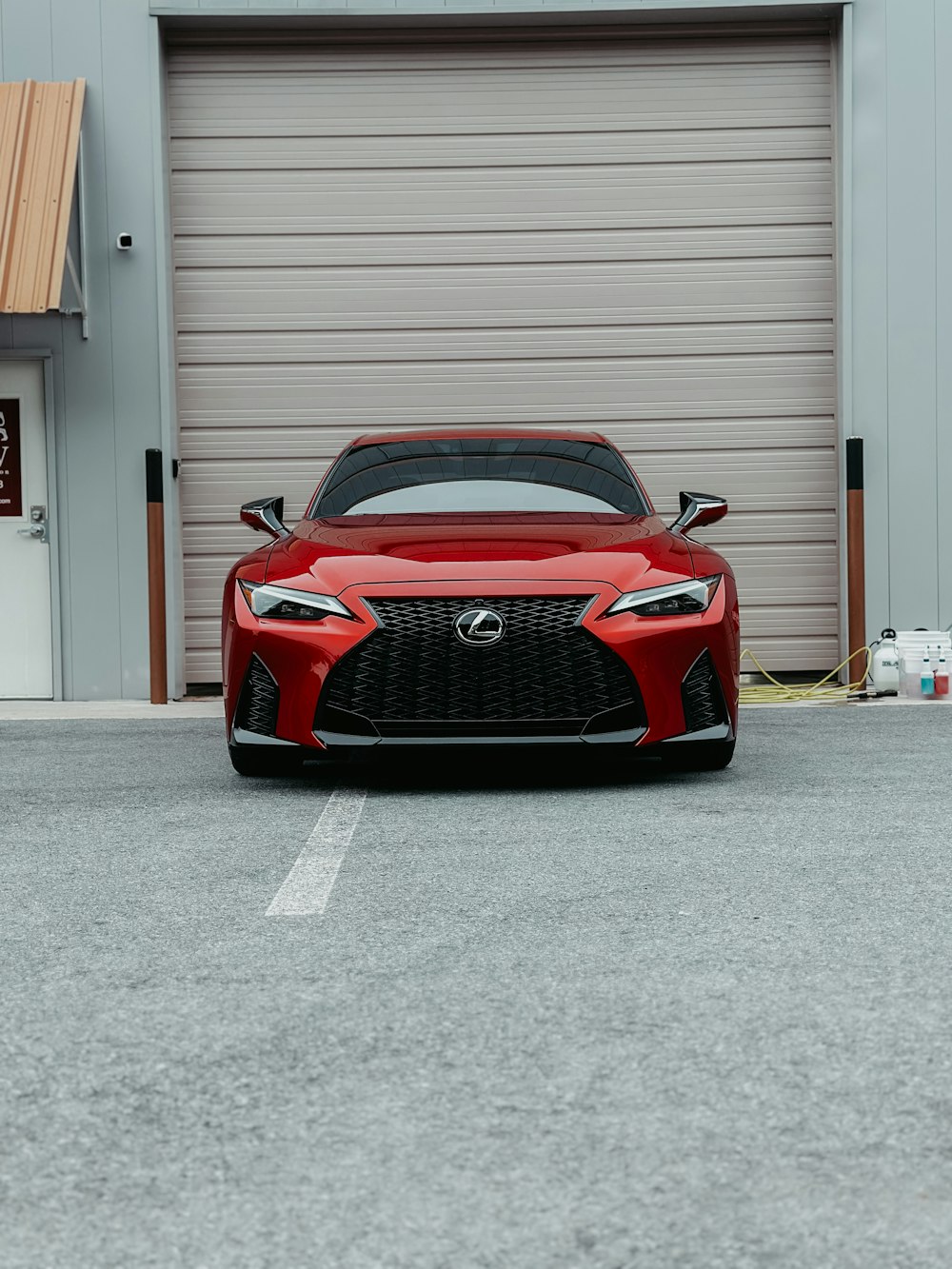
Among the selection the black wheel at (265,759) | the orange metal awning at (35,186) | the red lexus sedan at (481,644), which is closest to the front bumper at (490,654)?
the red lexus sedan at (481,644)

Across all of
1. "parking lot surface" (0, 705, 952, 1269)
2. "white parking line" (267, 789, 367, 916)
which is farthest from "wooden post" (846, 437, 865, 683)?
"white parking line" (267, 789, 367, 916)

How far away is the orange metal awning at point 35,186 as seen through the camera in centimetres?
867

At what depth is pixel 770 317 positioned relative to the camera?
10.3m

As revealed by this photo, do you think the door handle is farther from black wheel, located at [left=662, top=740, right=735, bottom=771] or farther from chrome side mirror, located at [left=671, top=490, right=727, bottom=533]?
black wheel, located at [left=662, top=740, right=735, bottom=771]

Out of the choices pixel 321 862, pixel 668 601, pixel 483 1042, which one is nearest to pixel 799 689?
pixel 668 601

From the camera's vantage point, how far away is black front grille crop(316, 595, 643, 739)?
531 centimetres

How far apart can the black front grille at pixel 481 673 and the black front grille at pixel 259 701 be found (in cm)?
26

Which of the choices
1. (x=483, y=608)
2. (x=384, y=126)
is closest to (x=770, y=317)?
(x=384, y=126)

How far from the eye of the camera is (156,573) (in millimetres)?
9531

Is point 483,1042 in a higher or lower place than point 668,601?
lower

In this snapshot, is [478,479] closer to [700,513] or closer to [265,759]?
[700,513]

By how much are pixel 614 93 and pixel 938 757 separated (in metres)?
5.64

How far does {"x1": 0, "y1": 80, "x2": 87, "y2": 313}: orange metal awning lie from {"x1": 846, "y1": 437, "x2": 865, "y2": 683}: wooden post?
4.85 meters

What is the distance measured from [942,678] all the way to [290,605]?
496cm
